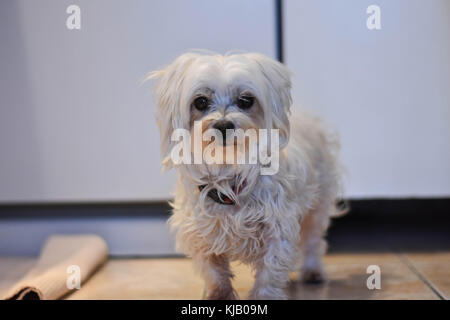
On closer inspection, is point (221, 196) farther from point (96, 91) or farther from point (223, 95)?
point (96, 91)

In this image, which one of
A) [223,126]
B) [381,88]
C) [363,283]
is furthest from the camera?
[381,88]

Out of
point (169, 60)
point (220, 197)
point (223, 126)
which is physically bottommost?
point (220, 197)

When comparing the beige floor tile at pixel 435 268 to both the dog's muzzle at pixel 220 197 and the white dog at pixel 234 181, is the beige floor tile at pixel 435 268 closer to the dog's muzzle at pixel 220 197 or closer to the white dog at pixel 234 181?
the white dog at pixel 234 181

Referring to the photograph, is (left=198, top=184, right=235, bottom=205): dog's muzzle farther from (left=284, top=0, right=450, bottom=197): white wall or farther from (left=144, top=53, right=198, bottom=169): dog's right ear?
(left=284, top=0, right=450, bottom=197): white wall

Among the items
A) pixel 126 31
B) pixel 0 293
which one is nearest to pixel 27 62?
pixel 126 31

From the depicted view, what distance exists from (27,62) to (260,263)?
1.14 metres

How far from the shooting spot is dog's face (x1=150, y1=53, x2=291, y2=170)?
1258mm

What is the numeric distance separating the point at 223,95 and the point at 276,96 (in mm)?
141

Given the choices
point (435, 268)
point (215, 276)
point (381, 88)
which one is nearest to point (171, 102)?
point (215, 276)

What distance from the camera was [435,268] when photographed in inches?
71.9

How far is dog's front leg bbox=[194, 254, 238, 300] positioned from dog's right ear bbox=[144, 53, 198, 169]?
0.28 metres

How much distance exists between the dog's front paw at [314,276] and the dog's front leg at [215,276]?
0.36 meters

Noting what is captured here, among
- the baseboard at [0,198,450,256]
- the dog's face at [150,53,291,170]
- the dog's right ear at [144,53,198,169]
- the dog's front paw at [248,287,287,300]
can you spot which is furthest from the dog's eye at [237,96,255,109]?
the baseboard at [0,198,450,256]

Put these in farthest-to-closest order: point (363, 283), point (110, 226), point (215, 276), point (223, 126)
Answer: point (110, 226) → point (363, 283) → point (215, 276) → point (223, 126)
